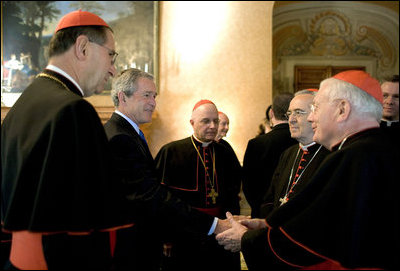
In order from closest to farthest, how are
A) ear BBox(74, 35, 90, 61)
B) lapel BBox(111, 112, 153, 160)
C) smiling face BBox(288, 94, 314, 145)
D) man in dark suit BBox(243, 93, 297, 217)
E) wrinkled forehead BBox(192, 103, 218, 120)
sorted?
ear BBox(74, 35, 90, 61)
lapel BBox(111, 112, 153, 160)
smiling face BBox(288, 94, 314, 145)
man in dark suit BBox(243, 93, 297, 217)
wrinkled forehead BBox(192, 103, 218, 120)

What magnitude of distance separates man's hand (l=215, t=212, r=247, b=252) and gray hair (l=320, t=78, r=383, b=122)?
3.51 feet

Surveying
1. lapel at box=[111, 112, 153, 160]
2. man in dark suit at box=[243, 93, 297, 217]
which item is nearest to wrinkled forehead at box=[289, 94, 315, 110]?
man in dark suit at box=[243, 93, 297, 217]

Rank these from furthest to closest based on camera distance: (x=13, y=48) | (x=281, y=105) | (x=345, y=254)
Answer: (x=13, y=48), (x=281, y=105), (x=345, y=254)

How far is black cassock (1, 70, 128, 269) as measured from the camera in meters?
1.44

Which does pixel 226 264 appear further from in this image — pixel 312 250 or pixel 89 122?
pixel 89 122

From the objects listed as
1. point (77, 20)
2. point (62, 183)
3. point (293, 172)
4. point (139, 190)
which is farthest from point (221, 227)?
point (77, 20)

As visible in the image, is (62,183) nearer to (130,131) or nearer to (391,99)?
(130,131)

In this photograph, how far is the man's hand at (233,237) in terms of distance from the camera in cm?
252

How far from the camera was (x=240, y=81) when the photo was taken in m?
7.34

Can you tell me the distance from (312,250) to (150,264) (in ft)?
3.82

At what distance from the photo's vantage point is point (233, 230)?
2.61m

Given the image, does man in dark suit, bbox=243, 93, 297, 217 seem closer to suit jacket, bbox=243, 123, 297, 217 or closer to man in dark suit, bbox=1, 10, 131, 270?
suit jacket, bbox=243, 123, 297, 217

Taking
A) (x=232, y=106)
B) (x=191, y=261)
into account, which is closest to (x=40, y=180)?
(x=191, y=261)

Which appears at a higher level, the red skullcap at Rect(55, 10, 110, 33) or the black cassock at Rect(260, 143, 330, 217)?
the red skullcap at Rect(55, 10, 110, 33)
